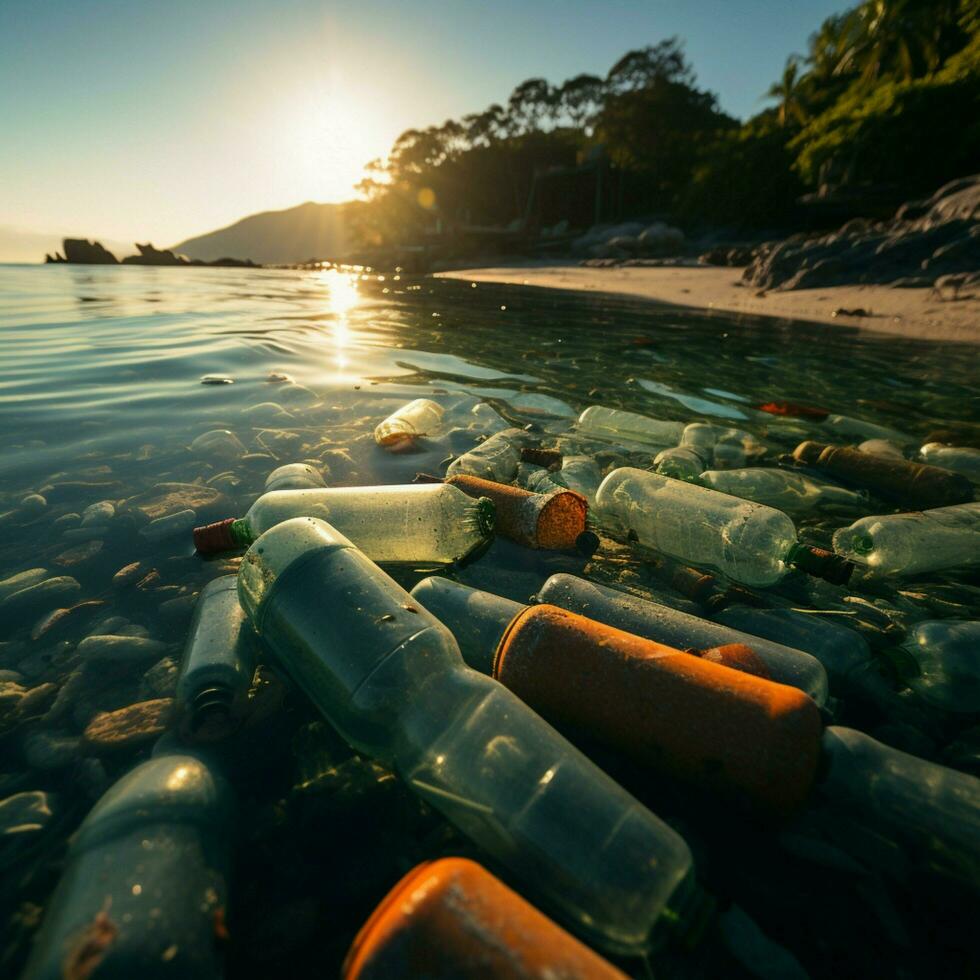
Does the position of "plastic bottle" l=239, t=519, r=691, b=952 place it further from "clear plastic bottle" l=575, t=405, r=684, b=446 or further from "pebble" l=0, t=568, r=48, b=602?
"clear plastic bottle" l=575, t=405, r=684, b=446

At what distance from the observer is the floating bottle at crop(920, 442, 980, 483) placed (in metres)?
3.02

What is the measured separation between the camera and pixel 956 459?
10.1 ft

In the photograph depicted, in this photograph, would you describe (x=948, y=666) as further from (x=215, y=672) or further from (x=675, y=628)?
(x=215, y=672)

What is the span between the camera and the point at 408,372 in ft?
17.6

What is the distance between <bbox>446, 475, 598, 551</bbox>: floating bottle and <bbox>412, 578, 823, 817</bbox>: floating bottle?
72cm

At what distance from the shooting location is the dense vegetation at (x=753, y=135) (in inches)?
743

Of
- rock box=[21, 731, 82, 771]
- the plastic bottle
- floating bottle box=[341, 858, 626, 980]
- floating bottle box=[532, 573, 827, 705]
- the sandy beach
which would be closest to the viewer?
floating bottle box=[341, 858, 626, 980]

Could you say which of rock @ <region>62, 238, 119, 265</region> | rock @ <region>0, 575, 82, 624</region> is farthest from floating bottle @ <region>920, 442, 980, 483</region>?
rock @ <region>62, 238, 119, 265</region>

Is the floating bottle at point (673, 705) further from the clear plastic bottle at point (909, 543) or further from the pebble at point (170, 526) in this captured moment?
the pebble at point (170, 526)

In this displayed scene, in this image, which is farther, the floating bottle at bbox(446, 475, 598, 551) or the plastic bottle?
the floating bottle at bbox(446, 475, 598, 551)

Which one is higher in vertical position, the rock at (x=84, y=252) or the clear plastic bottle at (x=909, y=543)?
the clear plastic bottle at (x=909, y=543)

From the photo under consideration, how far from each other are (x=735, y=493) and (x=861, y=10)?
127ft

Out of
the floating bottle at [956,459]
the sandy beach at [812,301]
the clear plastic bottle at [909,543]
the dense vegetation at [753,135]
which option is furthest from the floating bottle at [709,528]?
the dense vegetation at [753,135]

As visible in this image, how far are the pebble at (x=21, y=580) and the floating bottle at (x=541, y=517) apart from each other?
1.56 metres
